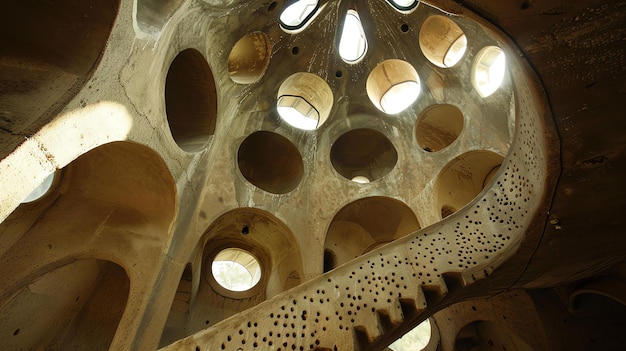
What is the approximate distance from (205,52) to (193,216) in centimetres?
396

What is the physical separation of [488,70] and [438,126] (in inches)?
86.5

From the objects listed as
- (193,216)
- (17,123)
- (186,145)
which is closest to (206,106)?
(186,145)

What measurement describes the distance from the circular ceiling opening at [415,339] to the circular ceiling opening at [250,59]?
1089 cm

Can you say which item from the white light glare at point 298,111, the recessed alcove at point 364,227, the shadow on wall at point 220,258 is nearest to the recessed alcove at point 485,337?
the recessed alcove at point 364,227

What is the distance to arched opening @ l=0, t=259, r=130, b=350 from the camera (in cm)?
736

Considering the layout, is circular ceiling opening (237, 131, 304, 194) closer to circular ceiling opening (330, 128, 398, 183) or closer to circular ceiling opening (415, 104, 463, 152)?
circular ceiling opening (330, 128, 398, 183)

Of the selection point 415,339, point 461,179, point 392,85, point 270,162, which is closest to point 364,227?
point 461,179

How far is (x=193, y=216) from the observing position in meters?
8.21

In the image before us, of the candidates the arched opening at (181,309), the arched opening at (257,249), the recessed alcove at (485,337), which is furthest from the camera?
the arched opening at (257,249)

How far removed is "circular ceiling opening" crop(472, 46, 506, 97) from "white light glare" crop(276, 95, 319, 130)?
17.6 ft

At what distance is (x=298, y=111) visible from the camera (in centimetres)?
1328

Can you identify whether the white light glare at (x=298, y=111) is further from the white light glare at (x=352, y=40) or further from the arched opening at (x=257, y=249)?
the arched opening at (x=257, y=249)

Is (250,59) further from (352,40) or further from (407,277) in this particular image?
(407,277)

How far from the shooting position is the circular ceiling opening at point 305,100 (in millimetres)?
12422
